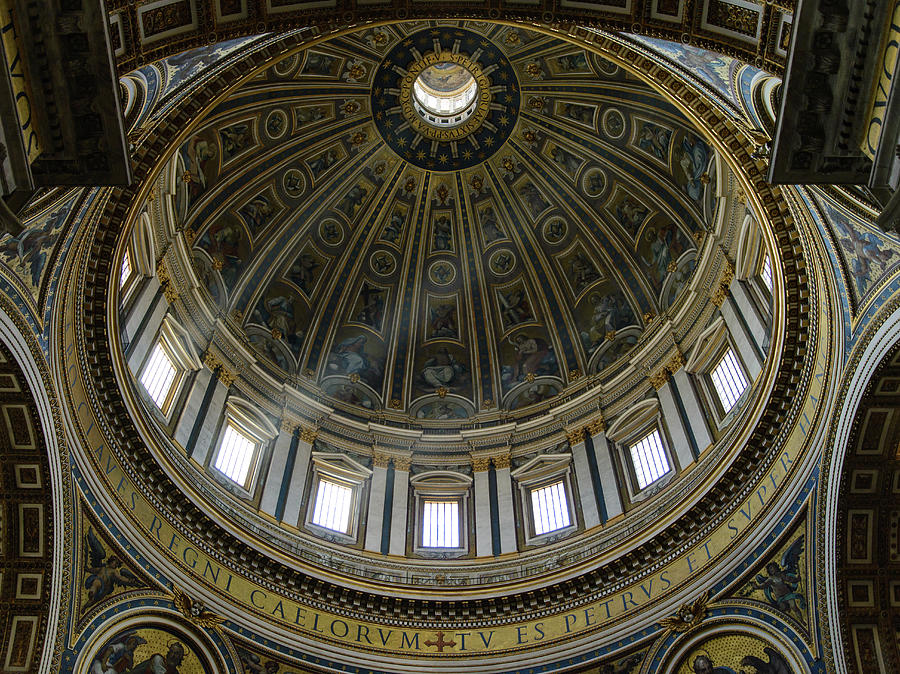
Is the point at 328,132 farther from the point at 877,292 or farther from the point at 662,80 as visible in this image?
the point at 877,292

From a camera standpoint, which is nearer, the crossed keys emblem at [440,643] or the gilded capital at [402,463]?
the crossed keys emblem at [440,643]

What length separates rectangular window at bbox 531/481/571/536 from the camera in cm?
2338

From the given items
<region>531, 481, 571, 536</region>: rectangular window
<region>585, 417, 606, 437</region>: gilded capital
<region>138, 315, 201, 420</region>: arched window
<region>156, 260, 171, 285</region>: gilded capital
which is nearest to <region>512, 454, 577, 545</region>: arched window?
<region>531, 481, 571, 536</region>: rectangular window

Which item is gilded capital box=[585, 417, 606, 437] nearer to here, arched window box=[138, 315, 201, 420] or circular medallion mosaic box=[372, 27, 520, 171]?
arched window box=[138, 315, 201, 420]

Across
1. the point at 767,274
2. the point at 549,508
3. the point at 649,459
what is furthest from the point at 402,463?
the point at 767,274

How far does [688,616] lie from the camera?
17781 mm

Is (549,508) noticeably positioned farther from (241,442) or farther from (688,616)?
(241,442)

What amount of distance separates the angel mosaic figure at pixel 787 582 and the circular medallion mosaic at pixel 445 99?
807 inches

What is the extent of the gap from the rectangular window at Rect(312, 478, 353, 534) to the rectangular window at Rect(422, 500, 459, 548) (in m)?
2.22

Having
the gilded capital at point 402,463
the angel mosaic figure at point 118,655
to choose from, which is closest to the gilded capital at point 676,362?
the gilded capital at point 402,463

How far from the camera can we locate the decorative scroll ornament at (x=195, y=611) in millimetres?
17500

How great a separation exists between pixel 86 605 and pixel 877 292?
49.8 ft

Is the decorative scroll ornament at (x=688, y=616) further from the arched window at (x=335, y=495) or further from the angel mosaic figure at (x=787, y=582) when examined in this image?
the arched window at (x=335, y=495)

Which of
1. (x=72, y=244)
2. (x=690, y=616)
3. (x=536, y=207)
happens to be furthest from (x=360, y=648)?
(x=536, y=207)
